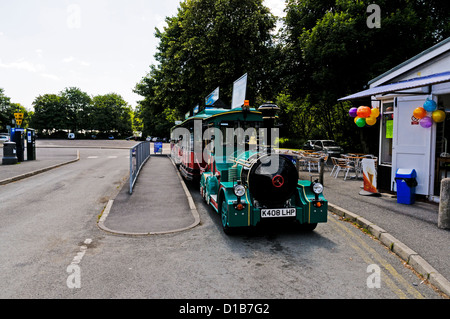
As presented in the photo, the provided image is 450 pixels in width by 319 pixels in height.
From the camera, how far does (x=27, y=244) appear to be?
5.55 metres

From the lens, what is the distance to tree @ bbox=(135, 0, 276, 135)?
73.6 ft

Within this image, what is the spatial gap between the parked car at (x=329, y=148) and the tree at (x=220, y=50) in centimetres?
541

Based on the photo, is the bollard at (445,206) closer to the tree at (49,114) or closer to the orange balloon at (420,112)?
the orange balloon at (420,112)

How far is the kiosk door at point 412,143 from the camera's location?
8922 mm

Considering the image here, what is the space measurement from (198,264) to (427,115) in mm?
7727

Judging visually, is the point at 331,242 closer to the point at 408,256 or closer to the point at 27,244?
the point at 408,256

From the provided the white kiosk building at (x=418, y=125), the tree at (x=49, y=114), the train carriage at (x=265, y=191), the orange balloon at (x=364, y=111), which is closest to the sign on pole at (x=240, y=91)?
the white kiosk building at (x=418, y=125)

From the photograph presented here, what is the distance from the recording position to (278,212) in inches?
232

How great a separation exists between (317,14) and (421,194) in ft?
52.5

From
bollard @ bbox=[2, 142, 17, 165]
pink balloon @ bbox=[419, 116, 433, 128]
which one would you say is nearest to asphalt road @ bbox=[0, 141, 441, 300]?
pink balloon @ bbox=[419, 116, 433, 128]

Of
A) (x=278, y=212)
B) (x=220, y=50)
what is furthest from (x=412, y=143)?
(x=220, y=50)

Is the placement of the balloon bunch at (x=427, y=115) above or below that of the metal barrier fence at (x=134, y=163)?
above

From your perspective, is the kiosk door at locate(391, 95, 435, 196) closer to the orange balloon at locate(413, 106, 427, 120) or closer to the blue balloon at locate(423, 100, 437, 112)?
the orange balloon at locate(413, 106, 427, 120)

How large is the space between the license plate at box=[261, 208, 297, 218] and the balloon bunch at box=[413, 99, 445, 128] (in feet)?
17.6
